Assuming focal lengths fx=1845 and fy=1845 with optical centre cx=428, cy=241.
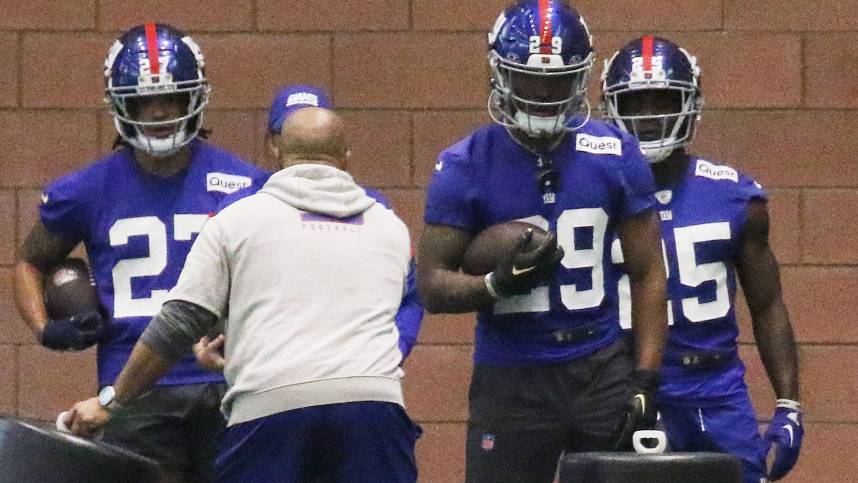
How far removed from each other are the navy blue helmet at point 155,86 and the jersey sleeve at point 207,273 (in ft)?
2.39

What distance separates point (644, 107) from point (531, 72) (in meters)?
0.51

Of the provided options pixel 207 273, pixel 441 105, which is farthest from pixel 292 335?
pixel 441 105

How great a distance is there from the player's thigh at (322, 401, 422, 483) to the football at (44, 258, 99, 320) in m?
0.88

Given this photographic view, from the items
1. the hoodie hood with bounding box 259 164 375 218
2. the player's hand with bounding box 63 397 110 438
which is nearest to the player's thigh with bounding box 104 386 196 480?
the player's hand with bounding box 63 397 110 438

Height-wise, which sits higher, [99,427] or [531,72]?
[531,72]

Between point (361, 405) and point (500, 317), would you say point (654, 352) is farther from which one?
point (361, 405)

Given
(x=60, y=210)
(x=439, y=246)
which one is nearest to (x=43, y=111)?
(x=60, y=210)

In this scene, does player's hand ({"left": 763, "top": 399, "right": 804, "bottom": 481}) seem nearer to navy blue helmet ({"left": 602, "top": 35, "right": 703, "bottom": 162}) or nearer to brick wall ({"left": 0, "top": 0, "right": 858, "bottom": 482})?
navy blue helmet ({"left": 602, "top": 35, "right": 703, "bottom": 162})

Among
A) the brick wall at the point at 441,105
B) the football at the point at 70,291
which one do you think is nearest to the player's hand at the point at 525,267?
the football at the point at 70,291

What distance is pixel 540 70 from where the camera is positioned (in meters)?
3.84

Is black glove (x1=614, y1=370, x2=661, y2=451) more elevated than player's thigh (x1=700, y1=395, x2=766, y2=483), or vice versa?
black glove (x1=614, y1=370, x2=661, y2=451)

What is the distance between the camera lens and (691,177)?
4266 mm

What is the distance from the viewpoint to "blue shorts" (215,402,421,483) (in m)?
3.52

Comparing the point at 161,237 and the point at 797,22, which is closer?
the point at 161,237
